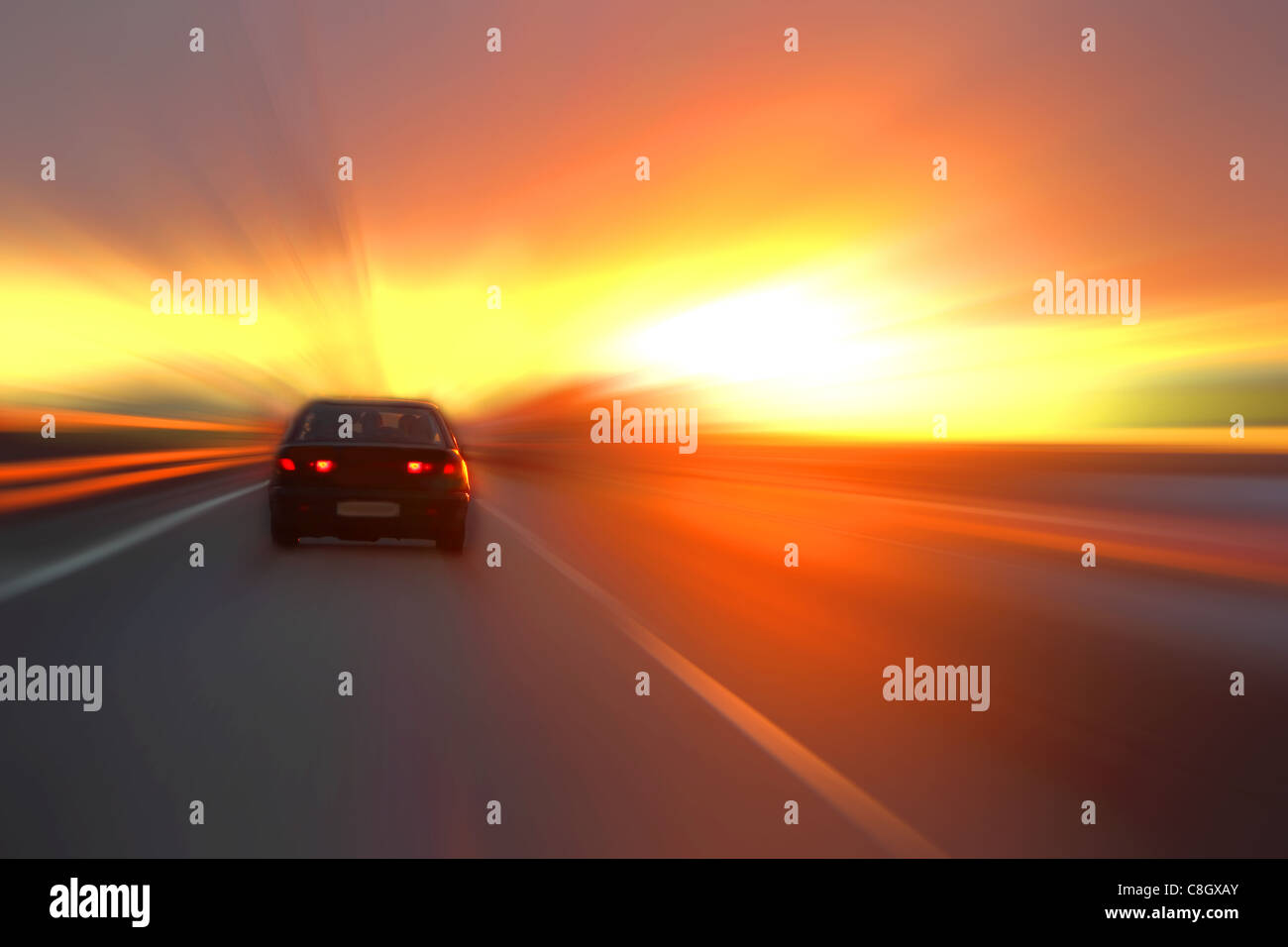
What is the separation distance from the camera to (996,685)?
860 centimetres

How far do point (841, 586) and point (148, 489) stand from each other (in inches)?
750

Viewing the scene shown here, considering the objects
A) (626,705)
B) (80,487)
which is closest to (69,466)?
(80,487)

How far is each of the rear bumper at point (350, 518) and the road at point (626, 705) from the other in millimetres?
398

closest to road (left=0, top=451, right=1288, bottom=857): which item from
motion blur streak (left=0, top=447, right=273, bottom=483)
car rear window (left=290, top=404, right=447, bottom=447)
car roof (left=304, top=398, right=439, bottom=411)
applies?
car rear window (left=290, top=404, right=447, bottom=447)

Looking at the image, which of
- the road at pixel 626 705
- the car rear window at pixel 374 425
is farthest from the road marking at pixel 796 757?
the car rear window at pixel 374 425

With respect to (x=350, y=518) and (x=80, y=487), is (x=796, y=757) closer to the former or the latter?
(x=350, y=518)

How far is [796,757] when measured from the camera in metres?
6.44

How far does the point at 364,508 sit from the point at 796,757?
9.31 metres

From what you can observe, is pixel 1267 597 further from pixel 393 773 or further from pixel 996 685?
pixel 393 773

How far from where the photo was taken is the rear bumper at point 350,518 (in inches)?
588

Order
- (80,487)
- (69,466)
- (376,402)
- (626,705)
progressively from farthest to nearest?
(69,466)
(80,487)
(376,402)
(626,705)

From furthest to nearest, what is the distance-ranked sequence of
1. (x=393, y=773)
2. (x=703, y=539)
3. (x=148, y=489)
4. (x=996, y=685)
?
1. (x=148, y=489)
2. (x=703, y=539)
3. (x=996, y=685)
4. (x=393, y=773)

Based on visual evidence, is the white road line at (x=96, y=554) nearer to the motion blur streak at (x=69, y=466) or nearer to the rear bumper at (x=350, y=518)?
the rear bumper at (x=350, y=518)
